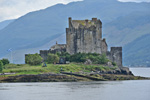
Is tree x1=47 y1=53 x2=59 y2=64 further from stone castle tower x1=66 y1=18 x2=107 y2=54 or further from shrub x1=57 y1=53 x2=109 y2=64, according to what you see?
stone castle tower x1=66 y1=18 x2=107 y2=54

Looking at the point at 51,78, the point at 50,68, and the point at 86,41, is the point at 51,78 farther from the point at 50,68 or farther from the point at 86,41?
the point at 86,41

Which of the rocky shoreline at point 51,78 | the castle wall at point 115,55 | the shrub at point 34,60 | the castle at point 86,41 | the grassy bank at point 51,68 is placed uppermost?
the castle at point 86,41

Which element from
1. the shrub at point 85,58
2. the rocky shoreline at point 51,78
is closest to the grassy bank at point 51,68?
the rocky shoreline at point 51,78

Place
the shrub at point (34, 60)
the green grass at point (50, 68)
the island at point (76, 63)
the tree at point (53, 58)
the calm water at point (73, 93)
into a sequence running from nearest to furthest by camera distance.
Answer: the calm water at point (73, 93)
the island at point (76, 63)
the green grass at point (50, 68)
the shrub at point (34, 60)
the tree at point (53, 58)

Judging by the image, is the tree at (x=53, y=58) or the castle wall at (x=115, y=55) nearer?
the tree at (x=53, y=58)

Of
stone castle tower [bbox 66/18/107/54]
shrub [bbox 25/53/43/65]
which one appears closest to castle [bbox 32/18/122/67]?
stone castle tower [bbox 66/18/107/54]

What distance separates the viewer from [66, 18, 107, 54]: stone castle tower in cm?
16738

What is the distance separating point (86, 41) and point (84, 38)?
1232mm

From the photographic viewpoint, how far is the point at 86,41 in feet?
549

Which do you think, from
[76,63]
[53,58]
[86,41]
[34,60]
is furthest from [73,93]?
[86,41]

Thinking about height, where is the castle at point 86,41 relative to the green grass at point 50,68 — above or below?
above

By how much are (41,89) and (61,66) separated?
39.8 m

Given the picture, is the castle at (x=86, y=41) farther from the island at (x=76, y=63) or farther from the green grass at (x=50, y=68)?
the green grass at (x=50, y=68)

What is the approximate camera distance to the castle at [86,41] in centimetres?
16738
